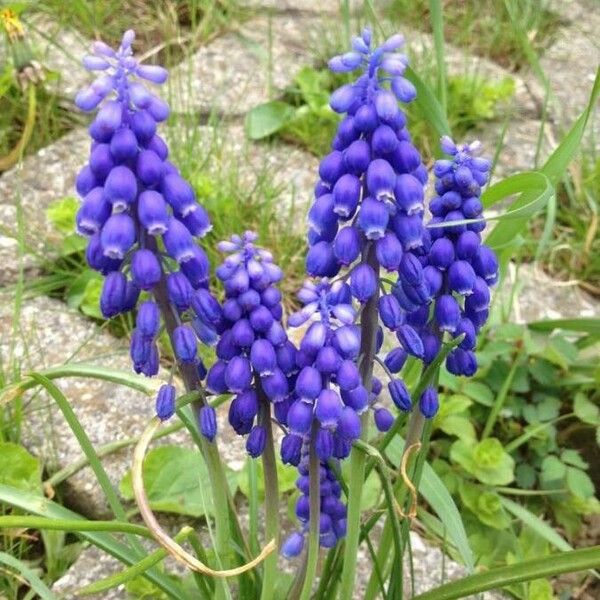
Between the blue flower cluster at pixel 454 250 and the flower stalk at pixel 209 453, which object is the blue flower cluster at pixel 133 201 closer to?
the flower stalk at pixel 209 453

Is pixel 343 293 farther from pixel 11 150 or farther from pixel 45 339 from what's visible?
pixel 11 150

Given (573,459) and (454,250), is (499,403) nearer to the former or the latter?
(573,459)

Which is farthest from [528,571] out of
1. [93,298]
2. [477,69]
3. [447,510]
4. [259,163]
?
[477,69]

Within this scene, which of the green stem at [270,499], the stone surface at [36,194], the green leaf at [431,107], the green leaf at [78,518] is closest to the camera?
the green stem at [270,499]

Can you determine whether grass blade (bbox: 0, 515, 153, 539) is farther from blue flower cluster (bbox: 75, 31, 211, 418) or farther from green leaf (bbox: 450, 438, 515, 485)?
Answer: green leaf (bbox: 450, 438, 515, 485)

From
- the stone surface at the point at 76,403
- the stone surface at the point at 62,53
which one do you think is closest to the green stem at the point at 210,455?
the stone surface at the point at 76,403

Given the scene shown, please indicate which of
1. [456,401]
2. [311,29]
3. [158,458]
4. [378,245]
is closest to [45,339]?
[158,458]

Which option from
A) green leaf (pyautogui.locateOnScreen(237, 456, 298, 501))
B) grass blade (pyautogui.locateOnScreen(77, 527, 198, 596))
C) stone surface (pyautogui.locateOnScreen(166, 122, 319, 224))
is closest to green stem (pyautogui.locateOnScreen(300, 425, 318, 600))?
grass blade (pyautogui.locateOnScreen(77, 527, 198, 596))

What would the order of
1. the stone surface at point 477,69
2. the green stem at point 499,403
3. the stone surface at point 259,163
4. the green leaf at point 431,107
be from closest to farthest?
the green leaf at point 431,107, the green stem at point 499,403, the stone surface at point 259,163, the stone surface at point 477,69
